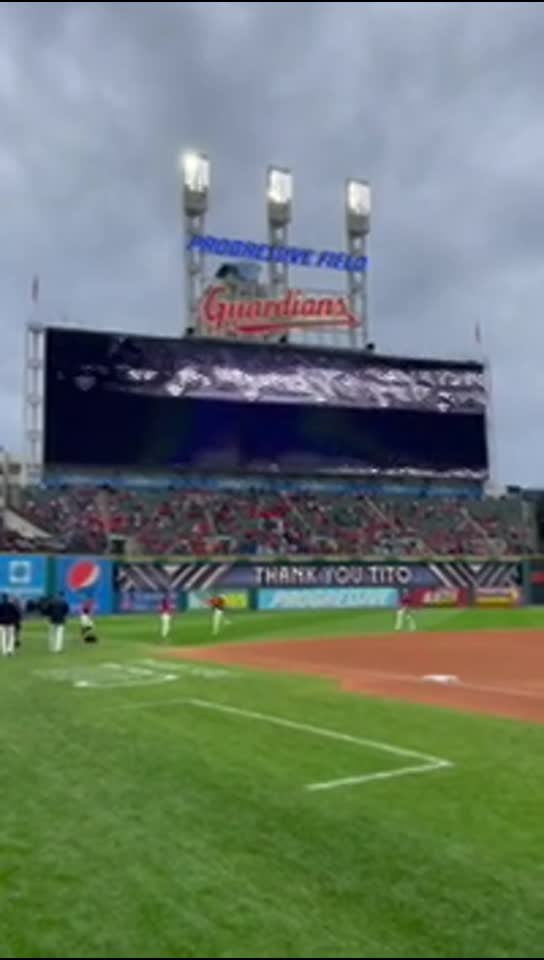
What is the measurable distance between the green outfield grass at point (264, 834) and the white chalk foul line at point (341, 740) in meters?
0.07

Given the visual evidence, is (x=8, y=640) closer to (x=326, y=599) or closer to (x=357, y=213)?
(x=326, y=599)

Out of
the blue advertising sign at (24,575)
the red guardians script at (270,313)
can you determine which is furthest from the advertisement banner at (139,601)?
the red guardians script at (270,313)

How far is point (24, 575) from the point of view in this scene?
49344 millimetres

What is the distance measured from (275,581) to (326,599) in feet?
10.7

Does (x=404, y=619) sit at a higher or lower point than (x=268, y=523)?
lower

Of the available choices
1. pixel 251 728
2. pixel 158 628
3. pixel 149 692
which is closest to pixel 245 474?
pixel 158 628

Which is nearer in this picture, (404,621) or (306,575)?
(404,621)

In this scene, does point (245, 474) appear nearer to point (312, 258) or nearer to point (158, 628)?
point (312, 258)

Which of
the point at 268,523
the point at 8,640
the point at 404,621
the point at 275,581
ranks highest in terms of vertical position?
the point at 268,523

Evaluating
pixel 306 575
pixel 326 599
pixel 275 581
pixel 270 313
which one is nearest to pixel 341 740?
pixel 275 581

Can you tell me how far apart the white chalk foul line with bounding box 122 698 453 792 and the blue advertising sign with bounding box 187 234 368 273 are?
52.6 m

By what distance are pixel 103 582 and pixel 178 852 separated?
1800 inches

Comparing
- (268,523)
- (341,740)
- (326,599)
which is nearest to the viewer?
(341,740)

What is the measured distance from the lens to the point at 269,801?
8406mm
